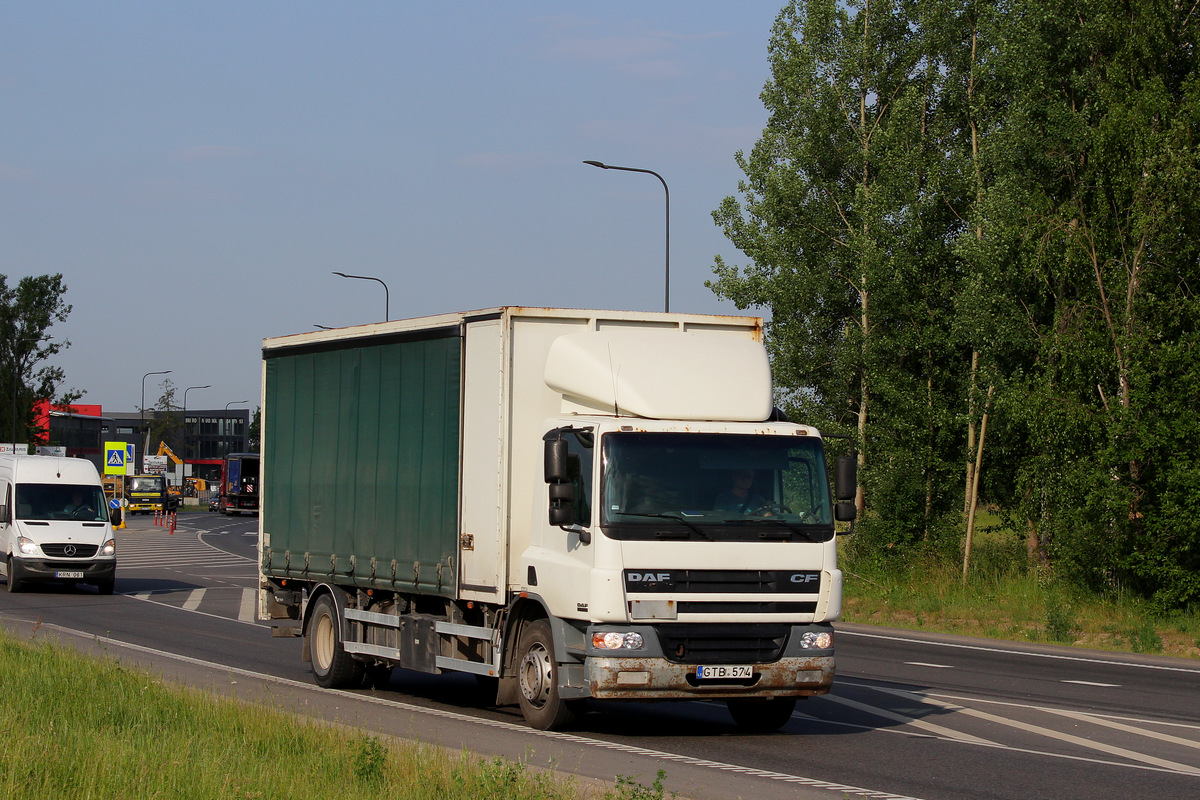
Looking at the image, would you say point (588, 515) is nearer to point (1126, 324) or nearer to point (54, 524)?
point (1126, 324)

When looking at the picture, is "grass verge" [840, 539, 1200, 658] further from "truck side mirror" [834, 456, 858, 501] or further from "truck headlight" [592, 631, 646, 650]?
"truck headlight" [592, 631, 646, 650]

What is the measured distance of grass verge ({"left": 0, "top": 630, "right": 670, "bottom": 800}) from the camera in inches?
306

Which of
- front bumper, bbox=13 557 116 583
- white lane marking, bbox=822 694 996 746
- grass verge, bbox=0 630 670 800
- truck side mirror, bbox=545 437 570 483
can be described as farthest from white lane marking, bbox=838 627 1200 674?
front bumper, bbox=13 557 116 583

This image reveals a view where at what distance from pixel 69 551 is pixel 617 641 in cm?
2058

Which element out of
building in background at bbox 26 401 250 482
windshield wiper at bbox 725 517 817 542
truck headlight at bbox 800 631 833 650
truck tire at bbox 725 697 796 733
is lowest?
truck tire at bbox 725 697 796 733

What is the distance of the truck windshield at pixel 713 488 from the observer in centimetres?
1107

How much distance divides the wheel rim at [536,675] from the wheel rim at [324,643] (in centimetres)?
362

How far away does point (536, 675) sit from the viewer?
11773 mm

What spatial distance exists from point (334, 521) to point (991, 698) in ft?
23.8

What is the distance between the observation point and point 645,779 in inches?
381

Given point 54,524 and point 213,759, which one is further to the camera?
point 54,524

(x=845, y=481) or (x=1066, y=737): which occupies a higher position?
(x=845, y=481)

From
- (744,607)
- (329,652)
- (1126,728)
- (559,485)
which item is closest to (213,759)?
(559,485)

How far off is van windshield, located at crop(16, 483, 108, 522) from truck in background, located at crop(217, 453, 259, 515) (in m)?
57.3
